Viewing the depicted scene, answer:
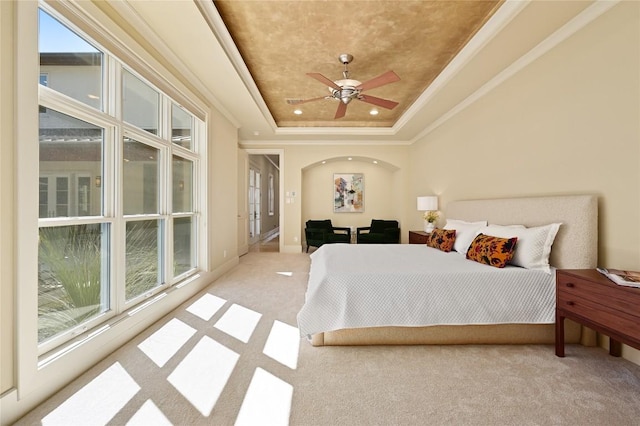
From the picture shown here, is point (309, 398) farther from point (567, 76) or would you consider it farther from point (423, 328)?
point (567, 76)

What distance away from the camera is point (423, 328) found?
2.12 metres

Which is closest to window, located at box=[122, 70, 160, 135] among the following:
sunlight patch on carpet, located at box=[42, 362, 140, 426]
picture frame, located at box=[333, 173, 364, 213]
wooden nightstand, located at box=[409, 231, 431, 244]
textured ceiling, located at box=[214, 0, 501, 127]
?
textured ceiling, located at box=[214, 0, 501, 127]

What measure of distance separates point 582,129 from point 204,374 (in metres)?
3.53

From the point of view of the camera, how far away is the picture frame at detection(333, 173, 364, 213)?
7078 mm

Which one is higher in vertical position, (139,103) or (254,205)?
(139,103)

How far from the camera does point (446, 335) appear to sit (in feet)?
6.94

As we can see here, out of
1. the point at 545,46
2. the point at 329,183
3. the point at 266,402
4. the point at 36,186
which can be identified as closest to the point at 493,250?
the point at 545,46

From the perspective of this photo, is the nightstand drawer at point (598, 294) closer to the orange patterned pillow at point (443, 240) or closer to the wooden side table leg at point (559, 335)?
the wooden side table leg at point (559, 335)

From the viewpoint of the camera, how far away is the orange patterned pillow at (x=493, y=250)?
2348mm

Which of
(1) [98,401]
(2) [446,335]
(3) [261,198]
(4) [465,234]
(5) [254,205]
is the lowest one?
(1) [98,401]

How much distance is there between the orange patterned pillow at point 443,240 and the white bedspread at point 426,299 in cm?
109

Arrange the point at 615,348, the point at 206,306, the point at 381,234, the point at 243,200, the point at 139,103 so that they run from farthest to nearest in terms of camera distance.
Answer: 1. the point at 243,200
2. the point at 381,234
3. the point at 206,306
4. the point at 139,103
5. the point at 615,348

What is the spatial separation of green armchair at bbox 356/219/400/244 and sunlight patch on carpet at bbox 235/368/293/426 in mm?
4420

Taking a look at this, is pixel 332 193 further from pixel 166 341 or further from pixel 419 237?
pixel 166 341
